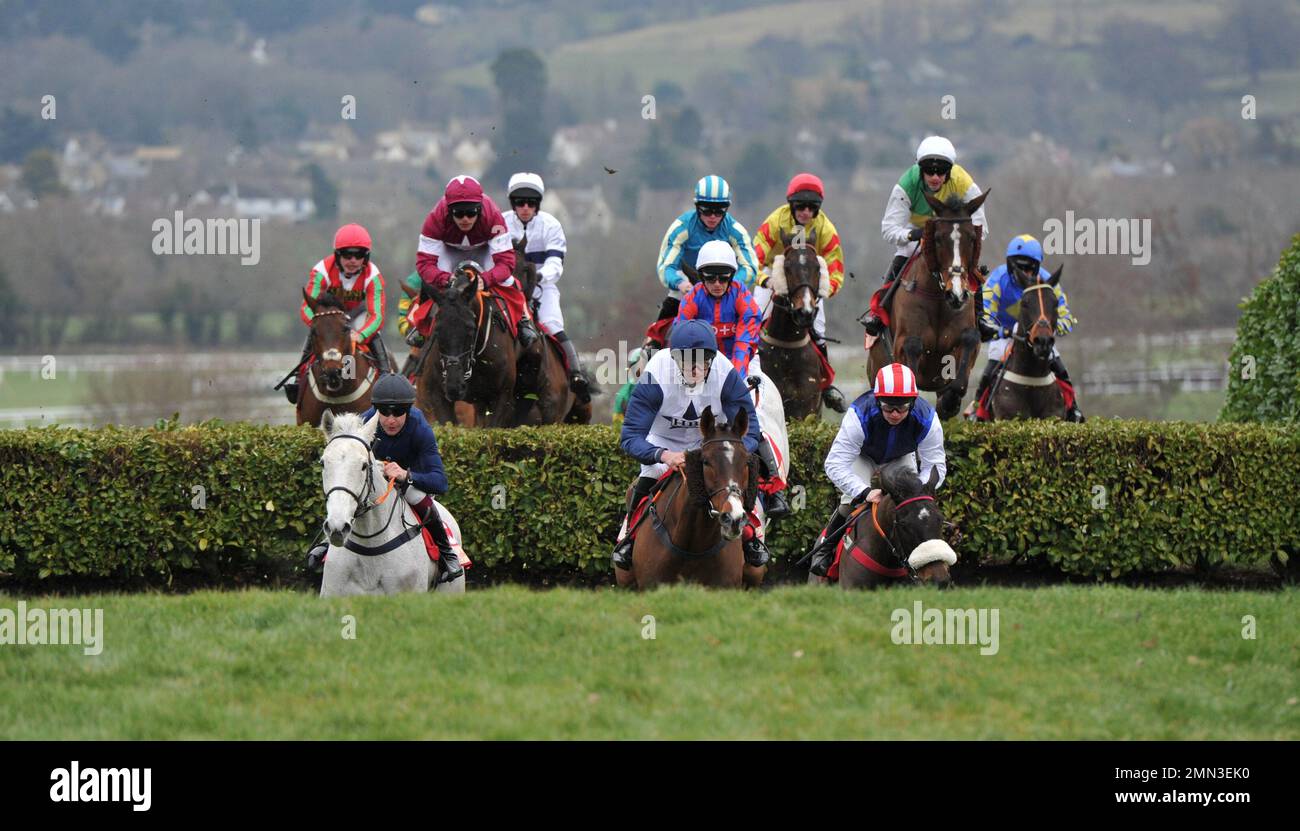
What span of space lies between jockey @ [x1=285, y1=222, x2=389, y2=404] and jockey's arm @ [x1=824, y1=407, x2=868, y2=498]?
557cm

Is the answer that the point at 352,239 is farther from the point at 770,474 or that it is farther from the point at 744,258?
the point at 770,474

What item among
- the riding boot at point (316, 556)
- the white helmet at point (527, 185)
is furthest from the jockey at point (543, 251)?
the riding boot at point (316, 556)

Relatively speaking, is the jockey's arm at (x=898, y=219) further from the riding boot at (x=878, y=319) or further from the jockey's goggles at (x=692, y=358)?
the jockey's goggles at (x=692, y=358)

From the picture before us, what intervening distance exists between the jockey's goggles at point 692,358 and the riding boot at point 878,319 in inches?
156

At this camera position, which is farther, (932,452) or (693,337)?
(932,452)

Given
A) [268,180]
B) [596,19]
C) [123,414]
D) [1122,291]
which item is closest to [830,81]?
[596,19]

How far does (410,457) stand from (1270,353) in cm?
776

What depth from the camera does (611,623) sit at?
8211 mm

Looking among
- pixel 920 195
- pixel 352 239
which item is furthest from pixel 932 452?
pixel 352 239

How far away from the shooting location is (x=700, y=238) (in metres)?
13.1

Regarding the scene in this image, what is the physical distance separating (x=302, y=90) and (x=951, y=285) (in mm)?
122148

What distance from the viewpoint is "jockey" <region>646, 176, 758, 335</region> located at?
1283 centimetres

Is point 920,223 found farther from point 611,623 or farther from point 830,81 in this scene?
point 830,81

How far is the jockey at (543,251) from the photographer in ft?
49.3
